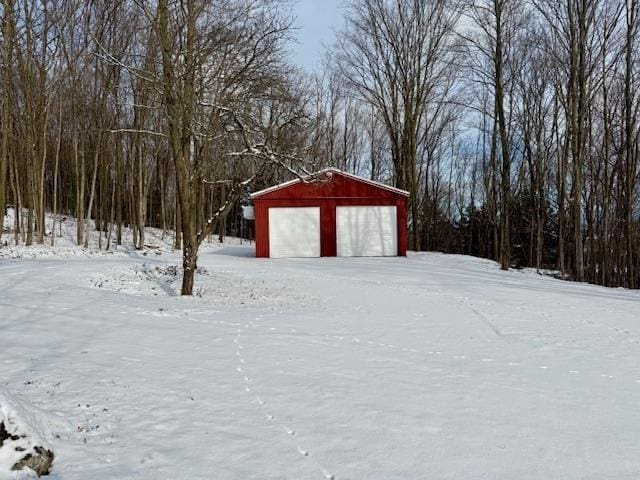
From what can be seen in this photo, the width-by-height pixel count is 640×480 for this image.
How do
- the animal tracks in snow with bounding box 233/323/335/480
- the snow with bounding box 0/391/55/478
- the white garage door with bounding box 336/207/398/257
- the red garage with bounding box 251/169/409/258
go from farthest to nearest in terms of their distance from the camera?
the white garage door with bounding box 336/207/398/257 → the red garage with bounding box 251/169/409/258 → the animal tracks in snow with bounding box 233/323/335/480 → the snow with bounding box 0/391/55/478

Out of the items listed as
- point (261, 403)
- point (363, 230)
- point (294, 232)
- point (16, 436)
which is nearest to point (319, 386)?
point (261, 403)

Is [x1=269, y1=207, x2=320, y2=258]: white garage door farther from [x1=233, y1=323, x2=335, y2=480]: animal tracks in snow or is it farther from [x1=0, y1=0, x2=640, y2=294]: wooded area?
[x1=233, y1=323, x2=335, y2=480]: animal tracks in snow

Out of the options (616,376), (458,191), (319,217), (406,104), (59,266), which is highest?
(406,104)

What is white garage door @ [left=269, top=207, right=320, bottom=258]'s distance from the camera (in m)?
21.1

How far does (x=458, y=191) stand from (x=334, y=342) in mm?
40073

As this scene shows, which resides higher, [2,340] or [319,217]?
[319,217]

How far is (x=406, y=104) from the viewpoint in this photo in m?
26.0

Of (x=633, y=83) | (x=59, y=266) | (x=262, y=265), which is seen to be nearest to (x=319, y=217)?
(x=262, y=265)

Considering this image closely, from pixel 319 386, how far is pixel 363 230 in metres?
16.8

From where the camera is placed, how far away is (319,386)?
4.73 meters

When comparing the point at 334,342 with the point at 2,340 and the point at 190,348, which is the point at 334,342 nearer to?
the point at 190,348

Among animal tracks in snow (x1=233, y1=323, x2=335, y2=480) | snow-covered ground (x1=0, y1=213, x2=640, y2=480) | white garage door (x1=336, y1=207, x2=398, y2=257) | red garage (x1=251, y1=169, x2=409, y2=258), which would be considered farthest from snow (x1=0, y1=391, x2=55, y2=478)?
white garage door (x1=336, y1=207, x2=398, y2=257)

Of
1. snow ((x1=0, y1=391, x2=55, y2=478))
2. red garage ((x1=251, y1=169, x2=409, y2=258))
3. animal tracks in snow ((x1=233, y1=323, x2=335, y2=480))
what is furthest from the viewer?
red garage ((x1=251, y1=169, x2=409, y2=258))

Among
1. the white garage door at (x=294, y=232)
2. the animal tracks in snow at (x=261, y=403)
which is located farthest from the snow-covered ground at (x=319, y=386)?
the white garage door at (x=294, y=232)
